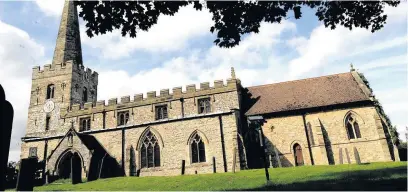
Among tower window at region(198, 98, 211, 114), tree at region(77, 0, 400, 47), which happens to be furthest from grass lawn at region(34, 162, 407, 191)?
tower window at region(198, 98, 211, 114)

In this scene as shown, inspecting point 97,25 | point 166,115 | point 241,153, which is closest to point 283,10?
point 97,25

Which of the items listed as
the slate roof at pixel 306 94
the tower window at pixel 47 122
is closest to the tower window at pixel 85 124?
the tower window at pixel 47 122

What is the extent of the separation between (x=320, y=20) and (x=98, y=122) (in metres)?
25.0

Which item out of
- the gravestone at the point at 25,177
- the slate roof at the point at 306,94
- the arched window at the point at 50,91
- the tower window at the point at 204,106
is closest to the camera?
the gravestone at the point at 25,177

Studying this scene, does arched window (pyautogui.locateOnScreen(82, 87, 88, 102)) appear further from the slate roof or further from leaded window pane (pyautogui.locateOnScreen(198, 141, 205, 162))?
the slate roof

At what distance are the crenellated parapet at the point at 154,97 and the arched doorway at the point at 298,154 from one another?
23.6 ft

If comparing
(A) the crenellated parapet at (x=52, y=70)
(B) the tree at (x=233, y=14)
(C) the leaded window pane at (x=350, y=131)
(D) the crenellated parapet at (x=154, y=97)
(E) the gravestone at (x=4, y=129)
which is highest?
(A) the crenellated parapet at (x=52, y=70)

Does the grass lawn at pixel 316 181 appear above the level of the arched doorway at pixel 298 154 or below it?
below

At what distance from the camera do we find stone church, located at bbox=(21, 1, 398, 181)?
2384 cm

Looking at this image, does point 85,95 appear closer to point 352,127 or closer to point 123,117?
point 123,117

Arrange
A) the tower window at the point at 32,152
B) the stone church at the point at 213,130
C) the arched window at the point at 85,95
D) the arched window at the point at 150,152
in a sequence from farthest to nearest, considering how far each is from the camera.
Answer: the arched window at the point at 85,95, the tower window at the point at 32,152, the arched window at the point at 150,152, the stone church at the point at 213,130

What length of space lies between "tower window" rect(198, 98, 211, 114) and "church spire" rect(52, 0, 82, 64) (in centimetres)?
1609

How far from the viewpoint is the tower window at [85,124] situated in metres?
29.3

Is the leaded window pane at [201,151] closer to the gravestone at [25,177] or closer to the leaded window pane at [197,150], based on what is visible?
the leaded window pane at [197,150]
